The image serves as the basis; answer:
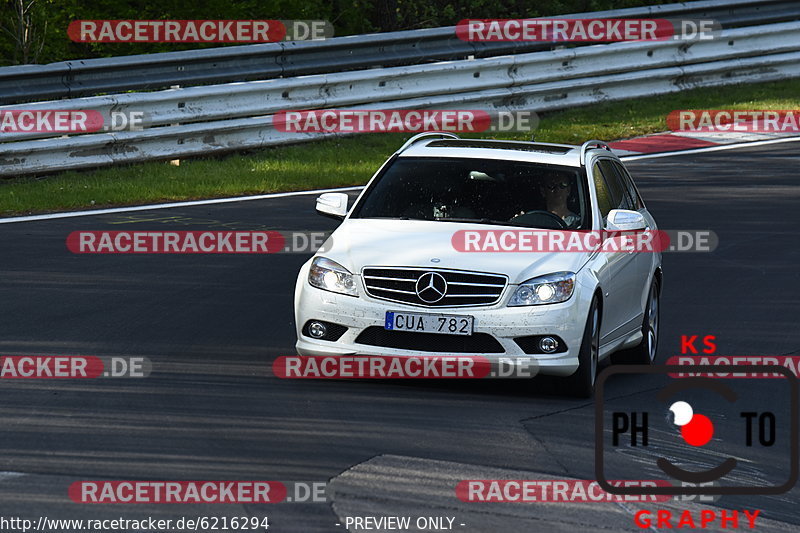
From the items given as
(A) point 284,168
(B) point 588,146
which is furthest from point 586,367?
(A) point 284,168

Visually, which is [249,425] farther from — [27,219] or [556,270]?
[27,219]

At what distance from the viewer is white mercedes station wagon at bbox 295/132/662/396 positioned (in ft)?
29.3

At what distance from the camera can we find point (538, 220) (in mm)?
9867

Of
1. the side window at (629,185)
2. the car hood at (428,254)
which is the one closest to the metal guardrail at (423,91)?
the side window at (629,185)

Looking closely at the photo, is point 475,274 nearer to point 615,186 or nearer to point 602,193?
point 602,193

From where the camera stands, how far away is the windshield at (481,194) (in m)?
9.93

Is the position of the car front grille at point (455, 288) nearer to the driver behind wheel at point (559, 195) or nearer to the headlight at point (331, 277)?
the headlight at point (331, 277)

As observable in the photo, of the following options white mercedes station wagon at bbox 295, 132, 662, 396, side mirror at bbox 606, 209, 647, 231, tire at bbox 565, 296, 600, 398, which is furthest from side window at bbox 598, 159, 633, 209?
tire at bbox 565, 296, 600, 398

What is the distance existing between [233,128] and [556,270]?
10.2m

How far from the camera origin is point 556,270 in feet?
29.8

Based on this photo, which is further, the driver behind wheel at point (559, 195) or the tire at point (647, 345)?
the tire at point (647, 345)

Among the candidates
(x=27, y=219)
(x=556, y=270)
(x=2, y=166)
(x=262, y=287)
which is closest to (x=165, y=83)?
(x=2, y=166)

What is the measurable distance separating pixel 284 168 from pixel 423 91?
294cm

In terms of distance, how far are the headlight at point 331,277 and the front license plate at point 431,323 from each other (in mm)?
341
